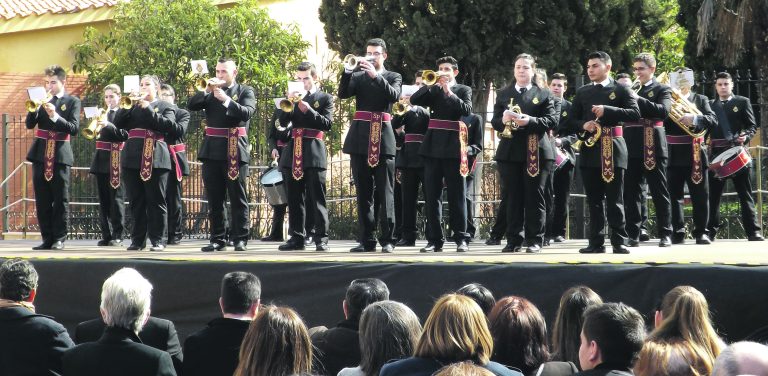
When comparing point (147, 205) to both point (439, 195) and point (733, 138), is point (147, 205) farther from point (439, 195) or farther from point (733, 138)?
point (733, 138)

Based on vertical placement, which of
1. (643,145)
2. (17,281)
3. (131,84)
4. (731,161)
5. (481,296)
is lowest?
(481,296)

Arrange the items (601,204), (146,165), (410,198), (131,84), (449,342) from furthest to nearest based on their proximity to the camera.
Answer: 1. (410,198)
2. (146,165)
3. (131,84)
4. (601,204)
5. (449,342)

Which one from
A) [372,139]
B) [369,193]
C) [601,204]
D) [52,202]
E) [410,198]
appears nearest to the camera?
[601,204]

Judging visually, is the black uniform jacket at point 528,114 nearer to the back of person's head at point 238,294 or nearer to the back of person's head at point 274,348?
the back of person's head at point 238,294

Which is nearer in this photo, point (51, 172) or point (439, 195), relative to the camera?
point (439, 195)

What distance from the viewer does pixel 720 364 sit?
3680mm

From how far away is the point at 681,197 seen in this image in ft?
36.7

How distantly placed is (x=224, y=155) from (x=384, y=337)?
559 centimetres

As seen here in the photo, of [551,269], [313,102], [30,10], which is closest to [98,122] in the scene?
[313,102]

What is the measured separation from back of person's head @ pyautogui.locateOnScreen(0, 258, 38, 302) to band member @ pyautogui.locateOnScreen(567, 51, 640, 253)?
471 centimetres

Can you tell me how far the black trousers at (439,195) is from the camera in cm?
992

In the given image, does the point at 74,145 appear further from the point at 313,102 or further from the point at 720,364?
the point at 720,364

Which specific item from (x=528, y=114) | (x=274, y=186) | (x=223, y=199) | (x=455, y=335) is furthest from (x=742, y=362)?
(x=274, y=186)

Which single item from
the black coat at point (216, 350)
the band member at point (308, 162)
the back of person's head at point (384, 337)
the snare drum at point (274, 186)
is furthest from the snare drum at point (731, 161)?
the back of person's head at point (384, 337)
